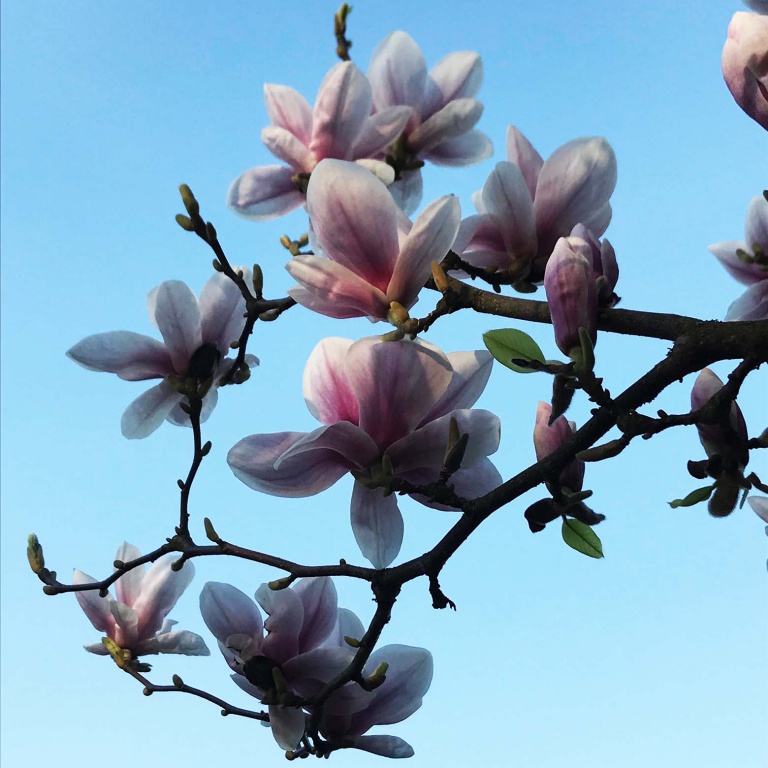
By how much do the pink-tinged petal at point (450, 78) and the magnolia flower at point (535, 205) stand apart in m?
0.44

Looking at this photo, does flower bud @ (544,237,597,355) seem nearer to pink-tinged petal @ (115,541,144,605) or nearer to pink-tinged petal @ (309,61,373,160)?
pink-tinged petal @ (309,61,373,160)

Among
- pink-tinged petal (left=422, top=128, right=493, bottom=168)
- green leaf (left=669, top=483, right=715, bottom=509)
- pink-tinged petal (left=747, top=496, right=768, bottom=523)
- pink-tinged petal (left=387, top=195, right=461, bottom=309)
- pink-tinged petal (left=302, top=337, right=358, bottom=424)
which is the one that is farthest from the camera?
pink-tinged petal (left=422, top=128, right=493, bottom=168)

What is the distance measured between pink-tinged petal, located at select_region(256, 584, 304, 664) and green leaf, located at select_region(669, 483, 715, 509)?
57cm

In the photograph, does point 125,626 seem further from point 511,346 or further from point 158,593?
point 511,346

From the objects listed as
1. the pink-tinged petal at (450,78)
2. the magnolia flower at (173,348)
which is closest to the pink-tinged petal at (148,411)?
the magnolia flower at (173,348)

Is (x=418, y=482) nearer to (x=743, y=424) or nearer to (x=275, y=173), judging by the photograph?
(x=743, y=424)

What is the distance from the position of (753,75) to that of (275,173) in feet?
2.70

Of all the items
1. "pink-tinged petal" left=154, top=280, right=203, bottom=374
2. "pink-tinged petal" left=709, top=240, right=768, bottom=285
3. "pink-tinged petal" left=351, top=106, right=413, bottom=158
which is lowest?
"pink-tinged petal" left=154, top=280, right=203, bottom=374

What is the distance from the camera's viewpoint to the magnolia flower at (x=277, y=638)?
1.20 metres

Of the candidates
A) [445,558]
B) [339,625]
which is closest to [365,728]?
[339,625]

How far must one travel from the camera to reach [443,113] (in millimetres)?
1555

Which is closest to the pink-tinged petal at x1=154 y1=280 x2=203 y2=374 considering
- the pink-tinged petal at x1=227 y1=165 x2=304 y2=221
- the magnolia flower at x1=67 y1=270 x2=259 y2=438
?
the magnolia flower at x1=67 y1=270 x2=259 y2=438

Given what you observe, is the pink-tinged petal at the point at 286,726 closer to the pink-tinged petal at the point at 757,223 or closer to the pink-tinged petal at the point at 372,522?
the pink-tinged petal at the point at 372,522

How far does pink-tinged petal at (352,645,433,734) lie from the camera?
1247 mm
